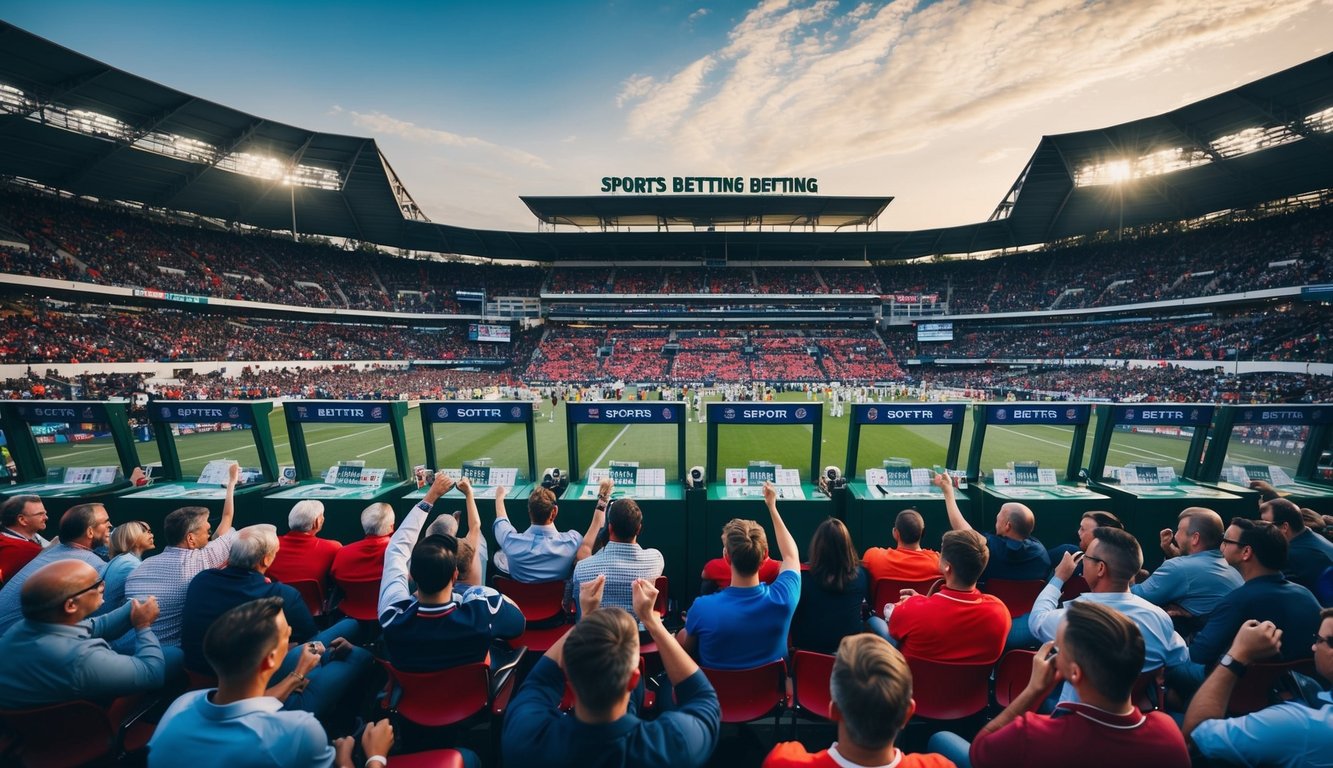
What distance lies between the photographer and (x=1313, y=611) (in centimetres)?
312

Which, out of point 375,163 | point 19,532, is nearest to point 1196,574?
point 19,532

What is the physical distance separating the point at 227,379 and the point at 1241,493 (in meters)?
46.5

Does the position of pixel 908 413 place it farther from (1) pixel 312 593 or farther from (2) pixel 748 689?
(1) pixel 312 593

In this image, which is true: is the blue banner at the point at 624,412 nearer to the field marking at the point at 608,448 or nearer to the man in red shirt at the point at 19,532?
the man in red shirt at the point at 19,532

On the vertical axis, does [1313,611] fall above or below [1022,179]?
below

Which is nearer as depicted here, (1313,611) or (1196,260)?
(1313,611)

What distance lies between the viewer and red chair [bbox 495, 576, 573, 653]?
4410 mm

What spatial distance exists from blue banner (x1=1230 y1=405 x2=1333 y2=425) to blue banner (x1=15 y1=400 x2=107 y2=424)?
17225 mm

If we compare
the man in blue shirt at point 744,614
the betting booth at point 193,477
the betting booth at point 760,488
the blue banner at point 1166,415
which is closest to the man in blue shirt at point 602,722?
the man in blue shirt at point 744,614

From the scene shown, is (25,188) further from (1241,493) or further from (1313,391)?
(1313,391)

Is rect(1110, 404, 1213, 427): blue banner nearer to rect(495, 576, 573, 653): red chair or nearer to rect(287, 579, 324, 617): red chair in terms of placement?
rect(495, 576, 573, 653): red chair

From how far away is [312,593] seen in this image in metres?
4.62

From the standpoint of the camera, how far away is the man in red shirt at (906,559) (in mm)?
4352

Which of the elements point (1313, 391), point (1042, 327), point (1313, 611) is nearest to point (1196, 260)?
point (1042, 327)
